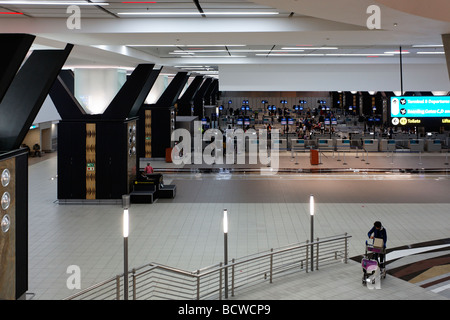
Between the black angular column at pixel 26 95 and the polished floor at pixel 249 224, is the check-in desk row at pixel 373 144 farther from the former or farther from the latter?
the black angular column at pixel 26 95

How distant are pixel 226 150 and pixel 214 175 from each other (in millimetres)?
7691

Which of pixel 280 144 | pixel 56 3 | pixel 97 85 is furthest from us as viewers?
pixel 280 144

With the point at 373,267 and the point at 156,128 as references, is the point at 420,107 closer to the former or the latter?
the point at 373,267

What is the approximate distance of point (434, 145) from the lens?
32.3 meters

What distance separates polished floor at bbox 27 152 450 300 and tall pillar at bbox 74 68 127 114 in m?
3.65

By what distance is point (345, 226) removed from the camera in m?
14.6

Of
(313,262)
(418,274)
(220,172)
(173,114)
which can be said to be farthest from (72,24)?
(173,114)

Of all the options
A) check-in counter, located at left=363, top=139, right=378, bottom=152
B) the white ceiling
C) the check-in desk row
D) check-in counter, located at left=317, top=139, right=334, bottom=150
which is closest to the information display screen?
the white ceiling

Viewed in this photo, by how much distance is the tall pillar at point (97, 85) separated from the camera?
21.6m

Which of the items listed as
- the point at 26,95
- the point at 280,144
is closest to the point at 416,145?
the point at 280,144

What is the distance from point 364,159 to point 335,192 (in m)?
10.2

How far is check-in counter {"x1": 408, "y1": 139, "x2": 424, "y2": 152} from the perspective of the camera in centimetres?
3238

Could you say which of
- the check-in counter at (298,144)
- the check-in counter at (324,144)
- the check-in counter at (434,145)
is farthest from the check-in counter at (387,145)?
the check-in counter at (298,144)
